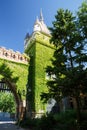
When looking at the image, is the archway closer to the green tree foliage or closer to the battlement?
the battlement

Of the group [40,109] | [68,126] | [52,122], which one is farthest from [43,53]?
[68,126]

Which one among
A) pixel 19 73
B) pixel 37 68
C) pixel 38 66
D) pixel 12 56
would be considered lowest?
pixel 19 73

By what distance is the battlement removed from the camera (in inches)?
700

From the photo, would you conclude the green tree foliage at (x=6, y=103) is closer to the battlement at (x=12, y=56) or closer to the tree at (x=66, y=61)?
the battlement at (x=12, y=56)

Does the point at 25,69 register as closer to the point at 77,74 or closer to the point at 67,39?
the point at 67,39

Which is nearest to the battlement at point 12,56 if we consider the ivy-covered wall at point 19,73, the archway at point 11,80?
the ivy-covered wall at point 19,73

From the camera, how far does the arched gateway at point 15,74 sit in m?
17.2

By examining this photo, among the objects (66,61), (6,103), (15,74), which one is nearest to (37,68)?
(15,74)

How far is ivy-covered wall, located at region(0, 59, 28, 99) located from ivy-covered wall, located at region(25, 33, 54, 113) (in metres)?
0.68

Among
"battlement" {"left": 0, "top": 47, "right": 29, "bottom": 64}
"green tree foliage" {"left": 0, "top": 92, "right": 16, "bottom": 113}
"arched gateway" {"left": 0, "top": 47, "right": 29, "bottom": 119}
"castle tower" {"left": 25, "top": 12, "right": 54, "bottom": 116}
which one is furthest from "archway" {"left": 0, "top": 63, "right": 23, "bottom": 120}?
"green tree foliage" {"left": 0, "top": 92, "right": 16, "bottom": 113}

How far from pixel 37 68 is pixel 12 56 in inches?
115

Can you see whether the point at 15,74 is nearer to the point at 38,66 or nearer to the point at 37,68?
the point at 37,68

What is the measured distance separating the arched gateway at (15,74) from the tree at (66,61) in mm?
6795

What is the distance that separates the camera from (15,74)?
17.6m
